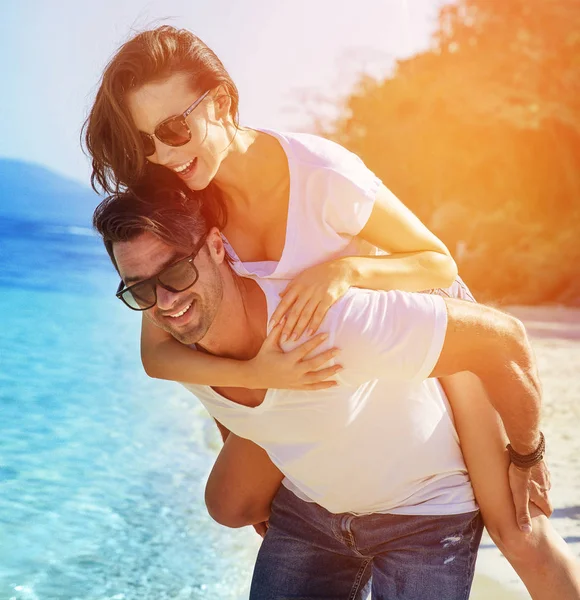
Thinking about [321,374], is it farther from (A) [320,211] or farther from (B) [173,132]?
(B) [173,132]

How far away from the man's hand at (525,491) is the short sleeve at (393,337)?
452mm

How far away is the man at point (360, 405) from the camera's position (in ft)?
6.48

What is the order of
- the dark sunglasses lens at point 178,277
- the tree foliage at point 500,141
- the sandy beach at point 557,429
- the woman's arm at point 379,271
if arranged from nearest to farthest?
the woman's arm at point 379,271 < the dark sunglasses lens at point 178,277 < the sandy beach at point 557,429 < the tree foliage at point 500,141

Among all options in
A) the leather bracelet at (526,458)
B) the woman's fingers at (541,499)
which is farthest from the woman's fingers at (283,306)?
the woman's fingers at (541,499)

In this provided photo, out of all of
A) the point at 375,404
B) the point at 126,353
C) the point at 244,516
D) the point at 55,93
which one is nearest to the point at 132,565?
the point at 244,516

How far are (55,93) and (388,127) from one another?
433 inches

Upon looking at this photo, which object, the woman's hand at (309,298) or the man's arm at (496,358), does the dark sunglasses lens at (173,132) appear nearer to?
the woman's hand at (309,298)

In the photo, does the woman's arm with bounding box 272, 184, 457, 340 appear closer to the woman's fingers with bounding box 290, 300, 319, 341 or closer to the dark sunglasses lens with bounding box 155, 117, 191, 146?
the woman's fingers with bounding box 290, 300, 319, 341

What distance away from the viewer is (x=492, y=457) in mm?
2156

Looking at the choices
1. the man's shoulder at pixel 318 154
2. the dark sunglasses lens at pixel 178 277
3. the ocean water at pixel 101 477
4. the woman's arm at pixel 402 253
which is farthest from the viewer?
the ocean water at pixel 101 477

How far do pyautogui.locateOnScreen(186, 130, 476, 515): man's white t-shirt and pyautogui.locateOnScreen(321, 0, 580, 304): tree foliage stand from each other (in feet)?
31.7

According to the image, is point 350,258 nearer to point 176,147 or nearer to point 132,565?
point 176,147

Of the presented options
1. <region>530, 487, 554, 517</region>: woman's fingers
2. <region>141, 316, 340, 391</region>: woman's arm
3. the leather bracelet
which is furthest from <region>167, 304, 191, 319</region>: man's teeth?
<region>530, 487, 554, 517</region>: woman's fingers

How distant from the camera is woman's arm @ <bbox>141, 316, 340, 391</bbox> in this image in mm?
1960
